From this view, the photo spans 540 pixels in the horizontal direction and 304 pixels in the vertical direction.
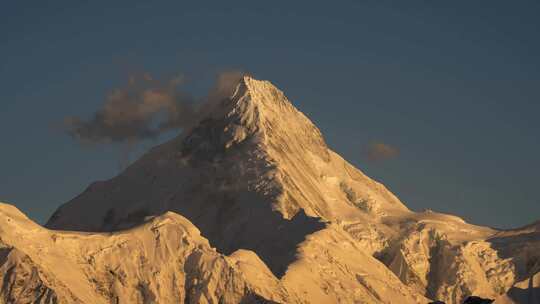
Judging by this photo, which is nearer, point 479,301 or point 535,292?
point 535,292

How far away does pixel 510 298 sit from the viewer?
551ft

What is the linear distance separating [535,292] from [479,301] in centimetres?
1278

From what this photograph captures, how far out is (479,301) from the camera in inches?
7215

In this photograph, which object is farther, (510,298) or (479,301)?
(479,301)

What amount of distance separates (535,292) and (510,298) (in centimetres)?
480

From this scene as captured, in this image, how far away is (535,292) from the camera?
17150 centimetres

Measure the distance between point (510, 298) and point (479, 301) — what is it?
15407 mm
